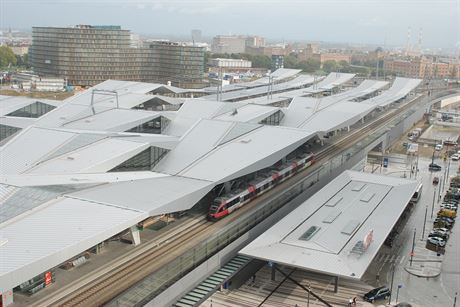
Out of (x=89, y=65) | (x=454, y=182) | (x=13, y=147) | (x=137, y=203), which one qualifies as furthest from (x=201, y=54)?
(x=137, y=203)

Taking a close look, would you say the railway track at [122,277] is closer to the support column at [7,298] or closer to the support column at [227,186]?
the support column at [7,298]

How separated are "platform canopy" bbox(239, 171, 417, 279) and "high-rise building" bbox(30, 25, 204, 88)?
6026 centimetres

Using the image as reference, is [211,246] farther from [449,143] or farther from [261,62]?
[261,62]

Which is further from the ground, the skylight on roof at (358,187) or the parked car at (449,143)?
the skylight on roof at (358,187)

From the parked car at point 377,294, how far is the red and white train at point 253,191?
702cm

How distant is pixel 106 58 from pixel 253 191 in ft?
205

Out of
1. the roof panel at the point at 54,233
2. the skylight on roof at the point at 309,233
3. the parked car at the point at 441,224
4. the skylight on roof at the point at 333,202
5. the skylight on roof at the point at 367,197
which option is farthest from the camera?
the parked car at the point at 441,224

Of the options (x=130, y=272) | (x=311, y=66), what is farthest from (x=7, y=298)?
(x=311, y=66)

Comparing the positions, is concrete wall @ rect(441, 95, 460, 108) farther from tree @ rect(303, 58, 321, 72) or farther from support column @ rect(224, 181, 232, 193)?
support column @ rect(224, 181, 232, 193)

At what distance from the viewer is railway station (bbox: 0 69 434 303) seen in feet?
56.7

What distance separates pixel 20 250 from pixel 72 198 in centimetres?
471

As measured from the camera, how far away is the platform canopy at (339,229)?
19922 millimetres

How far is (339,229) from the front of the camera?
916 inches

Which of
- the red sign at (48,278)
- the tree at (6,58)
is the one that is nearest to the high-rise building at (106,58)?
the tree at (6,58)
